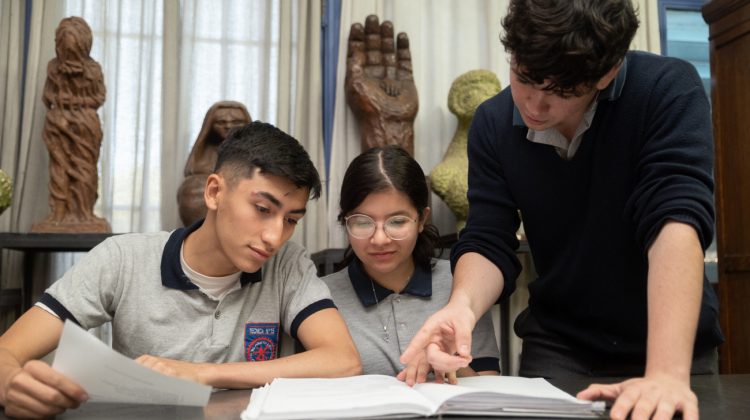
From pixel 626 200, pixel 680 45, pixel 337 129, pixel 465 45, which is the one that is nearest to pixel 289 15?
pixel 337 129

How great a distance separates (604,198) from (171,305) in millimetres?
902

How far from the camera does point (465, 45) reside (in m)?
3.52

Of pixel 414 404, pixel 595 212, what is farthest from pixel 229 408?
pixel 595 212

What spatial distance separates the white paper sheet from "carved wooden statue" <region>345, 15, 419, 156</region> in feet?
7.34

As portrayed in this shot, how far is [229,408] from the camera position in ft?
3.13

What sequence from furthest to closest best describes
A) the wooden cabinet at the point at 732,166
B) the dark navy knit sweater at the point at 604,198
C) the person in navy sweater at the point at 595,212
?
the wooden cabinet at the point at 732,166 → the dark navy knit sweater at the point at 604,198 → the person in navy sweater at the point at 595,212

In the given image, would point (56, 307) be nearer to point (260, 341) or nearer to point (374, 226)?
point (260, 341)

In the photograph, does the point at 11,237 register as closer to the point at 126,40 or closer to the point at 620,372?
the point at 126,40

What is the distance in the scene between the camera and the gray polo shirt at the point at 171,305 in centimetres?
142

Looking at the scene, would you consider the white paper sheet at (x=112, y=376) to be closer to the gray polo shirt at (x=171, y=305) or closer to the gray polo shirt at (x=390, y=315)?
the gray polo shirt at (x=171, y=305)

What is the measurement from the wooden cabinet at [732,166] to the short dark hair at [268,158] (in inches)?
61.3

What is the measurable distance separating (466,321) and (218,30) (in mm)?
2536

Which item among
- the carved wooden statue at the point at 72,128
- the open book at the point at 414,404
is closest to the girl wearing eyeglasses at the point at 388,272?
the open book at the point at 414,404

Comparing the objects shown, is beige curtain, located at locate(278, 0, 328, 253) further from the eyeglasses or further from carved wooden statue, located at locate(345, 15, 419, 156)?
the eyeglasses
